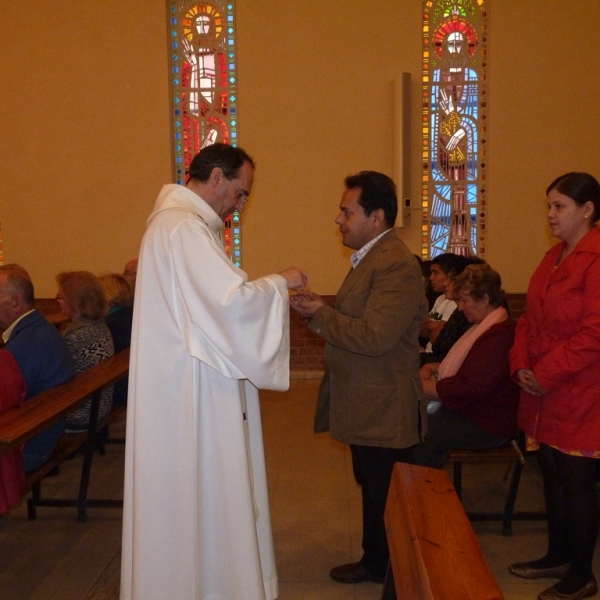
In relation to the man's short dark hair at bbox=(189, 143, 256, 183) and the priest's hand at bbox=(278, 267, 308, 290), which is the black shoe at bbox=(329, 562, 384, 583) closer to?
the priest's hand at bbox=(278, 267, 308, 290)

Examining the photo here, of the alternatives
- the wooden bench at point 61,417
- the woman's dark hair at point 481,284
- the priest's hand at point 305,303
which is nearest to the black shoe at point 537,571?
the woman's dark hair at point 481,284

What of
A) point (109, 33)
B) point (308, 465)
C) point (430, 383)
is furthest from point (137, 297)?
point (109, 33)

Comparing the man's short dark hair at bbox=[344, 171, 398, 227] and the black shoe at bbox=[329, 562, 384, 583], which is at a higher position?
the man's short dark hair at bbox=[344, 171, 398, 227]

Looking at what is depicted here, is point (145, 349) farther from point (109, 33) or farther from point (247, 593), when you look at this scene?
point (109, 33)

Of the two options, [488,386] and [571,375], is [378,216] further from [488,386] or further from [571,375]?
[488,386]

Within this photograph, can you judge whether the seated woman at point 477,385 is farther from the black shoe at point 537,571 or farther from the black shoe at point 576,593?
the black shoe at point 576,593

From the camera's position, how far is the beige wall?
5.99 m

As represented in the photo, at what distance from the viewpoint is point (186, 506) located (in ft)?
7.01

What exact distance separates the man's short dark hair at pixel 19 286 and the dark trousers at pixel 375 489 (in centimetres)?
171

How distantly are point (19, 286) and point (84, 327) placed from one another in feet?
2.17

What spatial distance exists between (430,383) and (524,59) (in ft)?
13.0

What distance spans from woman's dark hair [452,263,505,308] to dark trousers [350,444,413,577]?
0.94 meters

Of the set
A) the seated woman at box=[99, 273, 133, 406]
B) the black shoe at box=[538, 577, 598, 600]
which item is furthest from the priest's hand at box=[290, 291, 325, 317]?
the seated woman at box=[99, 273, 133, 406]

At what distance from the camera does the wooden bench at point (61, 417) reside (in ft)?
8.33
